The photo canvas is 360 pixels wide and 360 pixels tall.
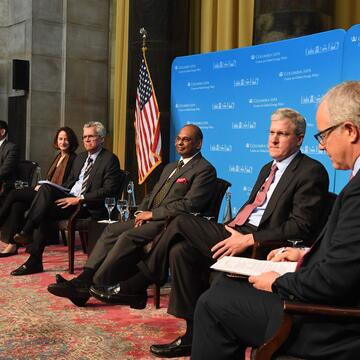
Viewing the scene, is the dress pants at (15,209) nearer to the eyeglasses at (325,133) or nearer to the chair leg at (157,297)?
the chair leg at (157,297)

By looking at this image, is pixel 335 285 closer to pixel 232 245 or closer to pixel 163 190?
pixel 232 245

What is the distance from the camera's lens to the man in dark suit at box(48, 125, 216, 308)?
12.5 ft

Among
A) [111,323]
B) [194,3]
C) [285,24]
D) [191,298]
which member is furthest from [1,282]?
[194,3]

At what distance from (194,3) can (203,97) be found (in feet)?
6.50

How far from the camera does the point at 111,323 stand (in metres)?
3.74

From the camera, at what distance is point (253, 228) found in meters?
3.42

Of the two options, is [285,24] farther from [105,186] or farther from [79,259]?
[79,259]

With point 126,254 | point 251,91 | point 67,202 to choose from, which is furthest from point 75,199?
point 251,91

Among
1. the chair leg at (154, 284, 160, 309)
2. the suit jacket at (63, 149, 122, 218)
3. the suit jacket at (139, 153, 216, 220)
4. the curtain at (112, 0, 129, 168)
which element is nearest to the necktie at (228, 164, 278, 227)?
the suit jacket at (139, 153, 216, 220)

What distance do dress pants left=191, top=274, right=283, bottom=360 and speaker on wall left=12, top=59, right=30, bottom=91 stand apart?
745 cm

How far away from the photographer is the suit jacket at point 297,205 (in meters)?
3.14

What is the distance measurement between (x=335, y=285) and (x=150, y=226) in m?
2.28

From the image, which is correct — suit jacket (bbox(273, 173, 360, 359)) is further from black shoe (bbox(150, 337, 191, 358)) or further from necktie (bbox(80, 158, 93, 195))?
necktie (bbox(80, 158, 93, 195))

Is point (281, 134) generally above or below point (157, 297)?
above
